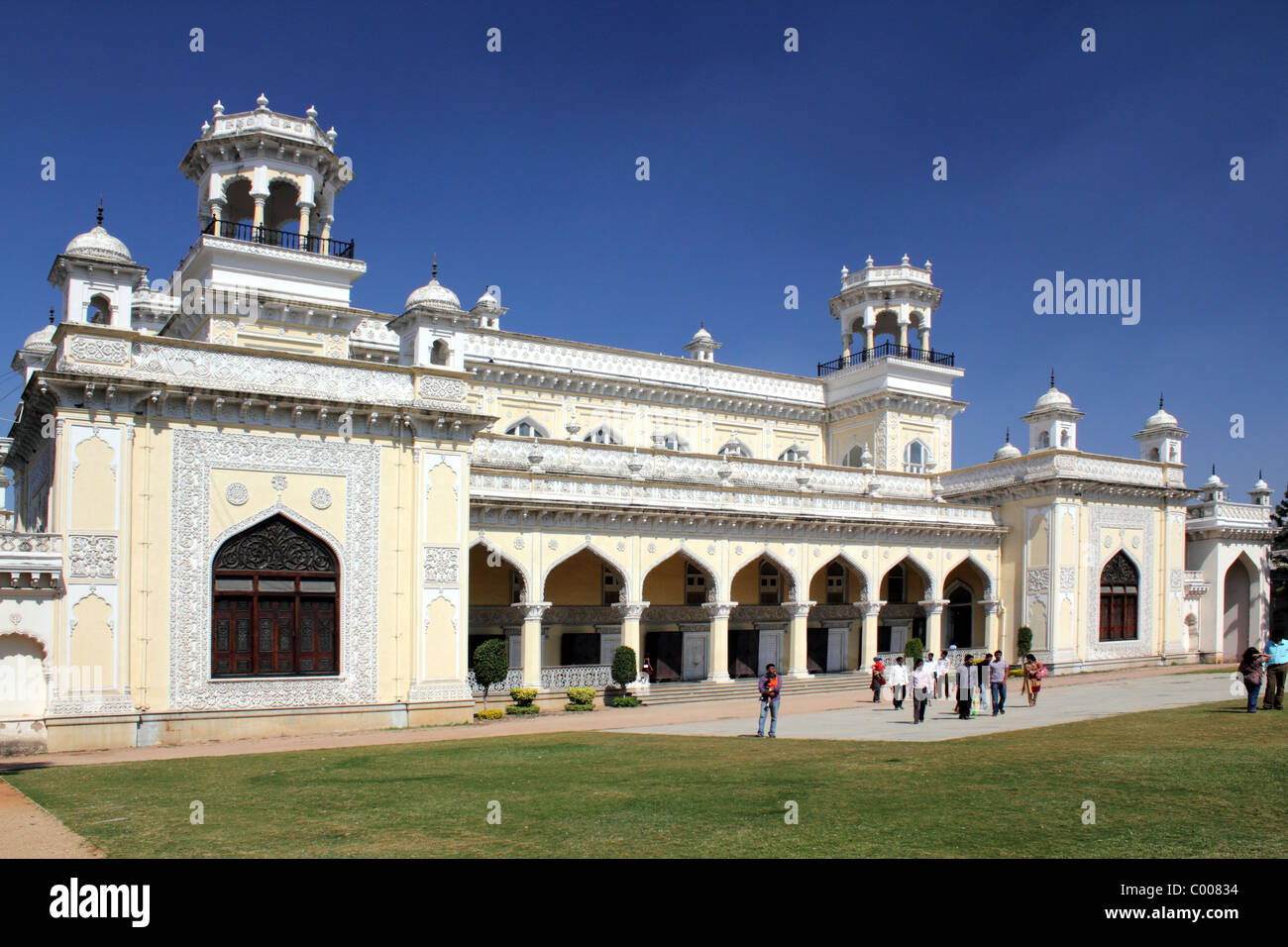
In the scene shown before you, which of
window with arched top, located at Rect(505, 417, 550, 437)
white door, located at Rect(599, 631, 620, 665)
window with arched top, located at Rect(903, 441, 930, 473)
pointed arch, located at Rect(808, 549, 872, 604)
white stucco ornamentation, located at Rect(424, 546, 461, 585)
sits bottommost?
white door, located at Rect(599, 631, 620, 665)

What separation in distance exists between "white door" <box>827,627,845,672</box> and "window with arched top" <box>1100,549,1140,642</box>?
29.1 feet

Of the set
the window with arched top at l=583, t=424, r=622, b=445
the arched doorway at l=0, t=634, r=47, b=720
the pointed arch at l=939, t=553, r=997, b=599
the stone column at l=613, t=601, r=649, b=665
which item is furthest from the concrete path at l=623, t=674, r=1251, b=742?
the window with arched top at l=583, t=424, r=622, b=445

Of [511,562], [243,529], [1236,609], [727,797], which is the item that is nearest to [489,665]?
[511,562]

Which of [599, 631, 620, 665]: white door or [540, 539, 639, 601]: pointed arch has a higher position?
[540, 539, 639, 601]: pointed arch

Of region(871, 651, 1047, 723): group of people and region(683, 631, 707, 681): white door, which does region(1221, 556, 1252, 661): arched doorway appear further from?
region(683, 631, 707, 681): white door

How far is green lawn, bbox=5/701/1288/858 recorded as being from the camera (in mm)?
9039

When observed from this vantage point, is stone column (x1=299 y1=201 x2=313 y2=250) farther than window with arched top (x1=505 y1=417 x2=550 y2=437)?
No

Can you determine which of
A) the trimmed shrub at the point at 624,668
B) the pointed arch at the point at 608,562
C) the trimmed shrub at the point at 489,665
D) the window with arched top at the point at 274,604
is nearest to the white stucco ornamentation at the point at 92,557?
the window with arched top at the point at 274,604

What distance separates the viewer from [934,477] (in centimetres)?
3947

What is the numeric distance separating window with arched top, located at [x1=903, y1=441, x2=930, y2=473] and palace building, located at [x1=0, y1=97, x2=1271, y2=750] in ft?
0.46

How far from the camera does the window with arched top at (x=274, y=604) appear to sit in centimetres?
2064

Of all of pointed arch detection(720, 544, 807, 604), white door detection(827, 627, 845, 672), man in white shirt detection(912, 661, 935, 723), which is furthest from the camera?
white door detection(827, 627, 845, 672)

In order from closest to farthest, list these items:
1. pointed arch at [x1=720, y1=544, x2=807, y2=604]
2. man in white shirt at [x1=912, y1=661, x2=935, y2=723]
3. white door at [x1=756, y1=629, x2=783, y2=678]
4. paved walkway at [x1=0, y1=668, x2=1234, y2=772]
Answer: paved walkway at [x1=0, y1=668, x2=1234, y2=772]
man in white shirt at [x1=912, y1=661, x2=935, y2=723]
pointed arch at [x1=720, y1=544, x2=807, y2=604]
white door at [x1=756, y1=629, x2=783, y2=678]
